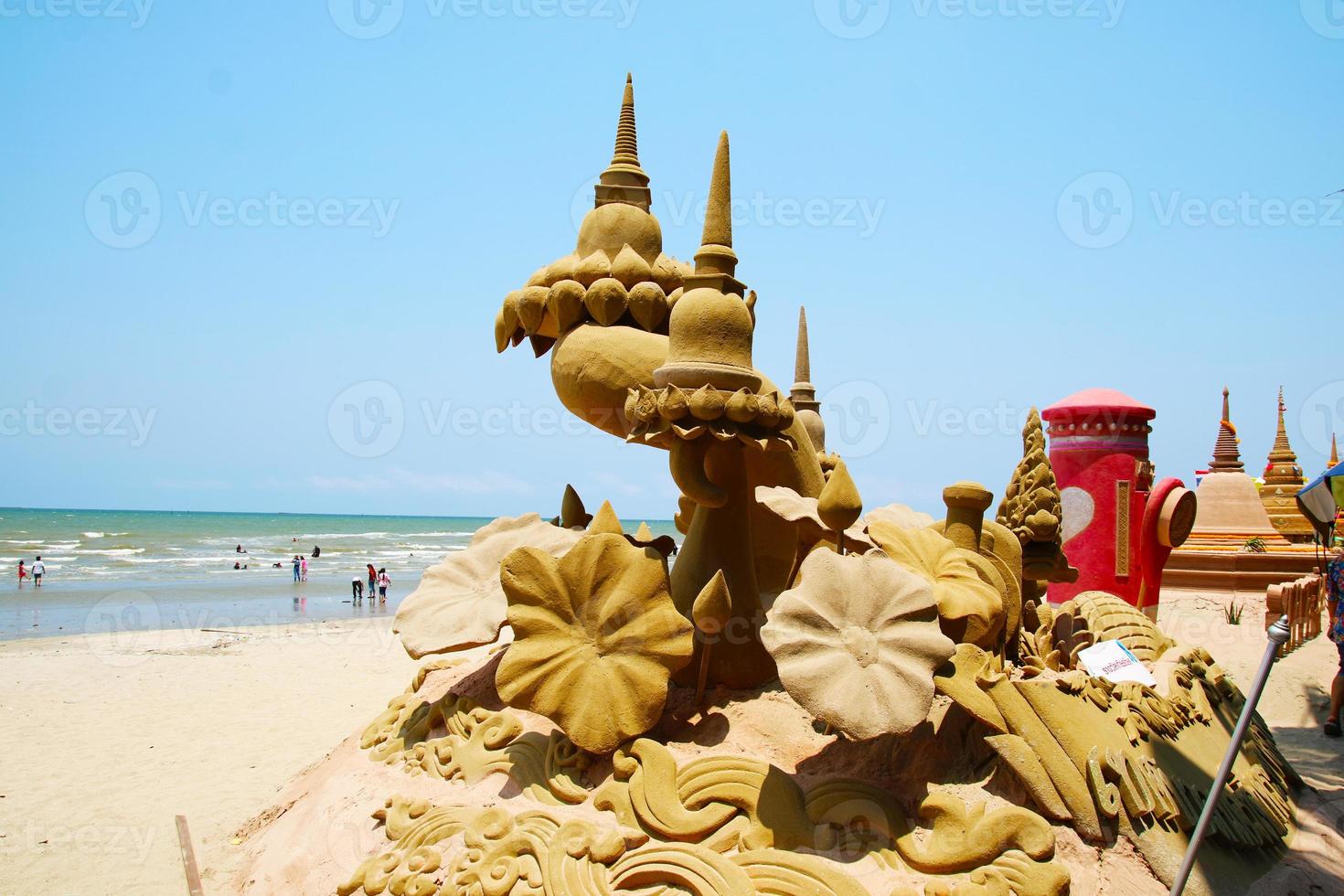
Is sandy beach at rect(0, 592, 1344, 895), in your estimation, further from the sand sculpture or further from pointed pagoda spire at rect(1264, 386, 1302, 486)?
pointed pagoda spire at rect(1264, 386, 1302, 486)

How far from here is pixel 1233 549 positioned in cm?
1523

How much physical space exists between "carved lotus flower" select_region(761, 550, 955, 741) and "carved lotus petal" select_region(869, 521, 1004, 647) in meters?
0.29

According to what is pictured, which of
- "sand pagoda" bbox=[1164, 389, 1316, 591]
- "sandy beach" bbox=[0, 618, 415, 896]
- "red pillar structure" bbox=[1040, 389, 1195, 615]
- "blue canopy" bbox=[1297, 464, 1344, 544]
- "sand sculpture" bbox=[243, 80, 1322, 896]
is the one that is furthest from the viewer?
"sand pagoda" bbox=[1164, 389, 1316, 591]

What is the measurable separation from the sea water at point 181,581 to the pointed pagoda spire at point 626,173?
41.8 feet

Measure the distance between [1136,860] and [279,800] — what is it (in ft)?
14.8

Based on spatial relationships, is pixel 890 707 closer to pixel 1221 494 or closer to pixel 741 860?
pixel 741 860

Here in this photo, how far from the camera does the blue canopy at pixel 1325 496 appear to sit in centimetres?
618

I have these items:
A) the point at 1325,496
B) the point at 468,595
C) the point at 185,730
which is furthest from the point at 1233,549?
the point at 185,730

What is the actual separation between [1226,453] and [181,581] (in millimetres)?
24438

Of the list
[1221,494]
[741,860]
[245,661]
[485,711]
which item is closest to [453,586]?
[485,711]

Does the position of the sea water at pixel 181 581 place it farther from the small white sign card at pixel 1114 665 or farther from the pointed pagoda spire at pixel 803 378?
the small white sign card at pixel 1114 665

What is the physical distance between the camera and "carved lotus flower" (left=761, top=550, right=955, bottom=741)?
3.25 metres

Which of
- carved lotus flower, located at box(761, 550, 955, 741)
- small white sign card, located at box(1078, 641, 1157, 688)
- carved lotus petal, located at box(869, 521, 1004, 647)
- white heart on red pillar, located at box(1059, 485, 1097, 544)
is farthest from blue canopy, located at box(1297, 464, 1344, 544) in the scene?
carved lotus flower, located at box(761, 550, 955, 741)

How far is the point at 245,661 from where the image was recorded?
465 inches
